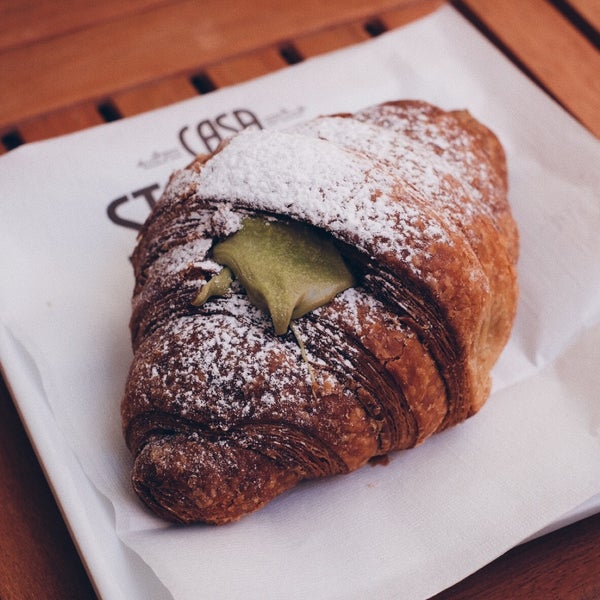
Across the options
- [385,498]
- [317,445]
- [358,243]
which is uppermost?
[358,243]

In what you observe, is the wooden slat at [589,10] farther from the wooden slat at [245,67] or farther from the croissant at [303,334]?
the croissant at [303,334]

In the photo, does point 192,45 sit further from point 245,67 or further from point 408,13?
point 408,13

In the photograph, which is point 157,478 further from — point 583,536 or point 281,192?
point 583,536

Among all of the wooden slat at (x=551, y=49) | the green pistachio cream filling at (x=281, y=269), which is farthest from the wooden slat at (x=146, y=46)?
the green pistachio cream filling at (x=281, y=269)

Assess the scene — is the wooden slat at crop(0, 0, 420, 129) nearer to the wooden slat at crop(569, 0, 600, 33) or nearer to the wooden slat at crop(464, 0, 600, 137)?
the wooden slat at crop(464, 0, 600, 137)

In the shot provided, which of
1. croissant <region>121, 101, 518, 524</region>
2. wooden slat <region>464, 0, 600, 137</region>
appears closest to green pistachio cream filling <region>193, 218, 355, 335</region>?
croissant <region>121, 101, 518, 524</region>

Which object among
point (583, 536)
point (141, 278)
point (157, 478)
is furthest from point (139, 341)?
point (583, 536)
